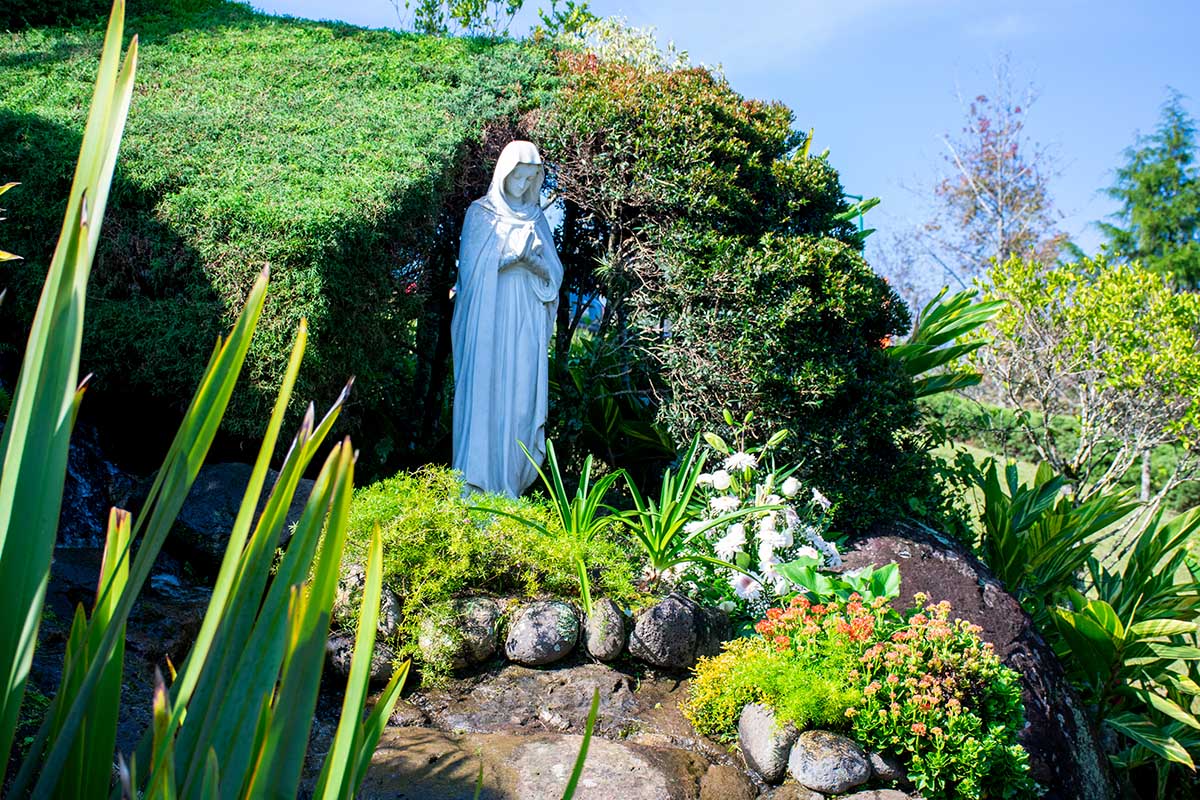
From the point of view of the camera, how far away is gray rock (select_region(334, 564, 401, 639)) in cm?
427

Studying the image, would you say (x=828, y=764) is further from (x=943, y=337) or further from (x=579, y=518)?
(x=943, y=337)

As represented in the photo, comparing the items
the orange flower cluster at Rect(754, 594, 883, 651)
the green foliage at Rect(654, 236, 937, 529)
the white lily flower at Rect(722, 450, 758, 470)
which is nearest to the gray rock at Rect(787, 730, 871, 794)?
the orange flower cluster at Rect(754, 594, 883, 651)

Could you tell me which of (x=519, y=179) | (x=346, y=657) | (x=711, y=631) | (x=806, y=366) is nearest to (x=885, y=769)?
(x=711, y=631)

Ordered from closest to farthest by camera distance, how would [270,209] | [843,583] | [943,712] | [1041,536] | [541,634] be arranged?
1. [943,712]
2. [541,634]
3. [843,583]
4. [270,209]
5. [1041,536]

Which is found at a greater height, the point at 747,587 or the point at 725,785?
the point at 747,587

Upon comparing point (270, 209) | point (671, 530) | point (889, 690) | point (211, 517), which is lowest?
point (889, 690)

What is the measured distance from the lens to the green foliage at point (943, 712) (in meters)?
3.67

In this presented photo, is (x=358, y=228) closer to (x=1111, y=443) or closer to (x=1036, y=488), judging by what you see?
(x=1036, y=488)

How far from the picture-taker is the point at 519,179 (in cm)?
571

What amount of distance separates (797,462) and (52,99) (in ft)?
18.3

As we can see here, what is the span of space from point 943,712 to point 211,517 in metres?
3.76

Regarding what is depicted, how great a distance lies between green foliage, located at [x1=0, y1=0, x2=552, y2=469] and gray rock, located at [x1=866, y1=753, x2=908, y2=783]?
3.53 meters

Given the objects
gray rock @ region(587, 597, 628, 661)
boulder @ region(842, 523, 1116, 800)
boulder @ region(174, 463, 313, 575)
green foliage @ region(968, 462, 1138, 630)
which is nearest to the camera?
boulder @ region(842, 523, 1116, 800)

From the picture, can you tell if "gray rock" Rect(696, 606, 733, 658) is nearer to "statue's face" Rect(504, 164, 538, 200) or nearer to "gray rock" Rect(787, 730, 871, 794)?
"gray rock" Rect(787, 730, 871, 794)
